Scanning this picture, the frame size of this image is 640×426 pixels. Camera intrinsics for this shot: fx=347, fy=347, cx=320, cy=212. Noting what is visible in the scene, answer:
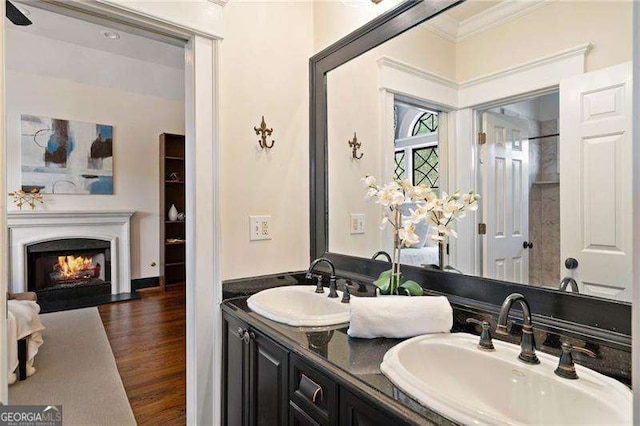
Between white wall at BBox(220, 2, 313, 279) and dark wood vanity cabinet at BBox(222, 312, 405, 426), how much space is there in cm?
41

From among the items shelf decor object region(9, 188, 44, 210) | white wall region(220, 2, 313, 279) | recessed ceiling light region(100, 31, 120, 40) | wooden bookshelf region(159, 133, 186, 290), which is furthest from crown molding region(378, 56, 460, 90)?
shelf decor object region(9, 188, 44, 210)

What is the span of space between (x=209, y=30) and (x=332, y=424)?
5.35 feet

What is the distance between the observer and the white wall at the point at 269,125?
1700 mm

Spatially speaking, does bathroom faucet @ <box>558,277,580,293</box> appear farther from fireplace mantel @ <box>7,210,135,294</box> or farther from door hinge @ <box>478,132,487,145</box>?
fireplace mantel @ <box>7,210,135,294</box>

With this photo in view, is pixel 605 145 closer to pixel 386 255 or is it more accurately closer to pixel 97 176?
pixel 386 255

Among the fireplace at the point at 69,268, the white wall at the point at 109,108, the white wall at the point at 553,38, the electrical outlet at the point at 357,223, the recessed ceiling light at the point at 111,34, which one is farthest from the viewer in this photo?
the fireplace at the point at 69,268

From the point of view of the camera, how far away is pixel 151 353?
2.94m

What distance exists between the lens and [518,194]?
1207 mm

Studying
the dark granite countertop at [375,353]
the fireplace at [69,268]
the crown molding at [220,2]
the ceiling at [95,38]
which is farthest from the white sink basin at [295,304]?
the fireplace at [69,268]

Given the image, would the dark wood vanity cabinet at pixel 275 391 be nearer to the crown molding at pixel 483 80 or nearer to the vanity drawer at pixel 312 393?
the vanity drawer at pixel 312 393

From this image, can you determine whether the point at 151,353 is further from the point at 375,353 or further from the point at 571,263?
the point at 571,263

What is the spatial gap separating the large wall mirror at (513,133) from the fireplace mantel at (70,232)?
4.18 metres

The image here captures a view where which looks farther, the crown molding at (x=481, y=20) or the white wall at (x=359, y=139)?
the white wall at (x=359, y=139)

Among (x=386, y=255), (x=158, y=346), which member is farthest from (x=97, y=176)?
(x=386, y=255)
